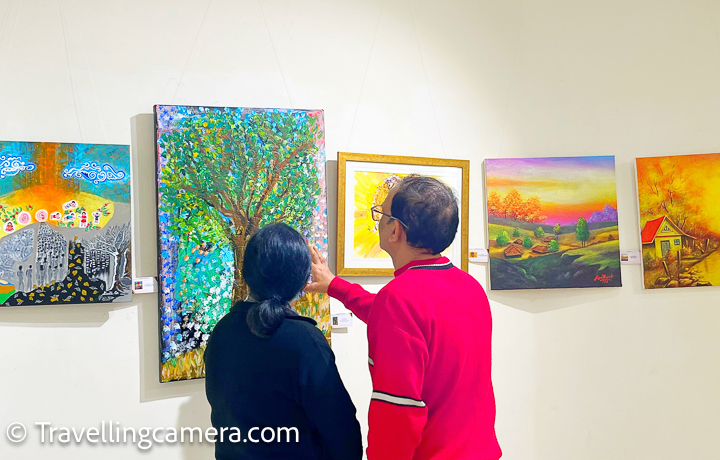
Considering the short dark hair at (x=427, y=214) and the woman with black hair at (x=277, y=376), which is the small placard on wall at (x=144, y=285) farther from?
the short dark hair at (x=427, y=214)

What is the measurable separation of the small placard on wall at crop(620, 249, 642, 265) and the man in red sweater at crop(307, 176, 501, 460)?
182cm

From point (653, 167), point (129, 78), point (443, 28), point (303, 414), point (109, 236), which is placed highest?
point (443, 28)

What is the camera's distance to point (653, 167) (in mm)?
3102

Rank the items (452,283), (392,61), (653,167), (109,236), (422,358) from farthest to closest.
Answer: (653,167)
(392,61)
(109,236)
(452,283)
(422,358)

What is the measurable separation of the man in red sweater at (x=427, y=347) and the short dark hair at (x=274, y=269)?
0.25 m

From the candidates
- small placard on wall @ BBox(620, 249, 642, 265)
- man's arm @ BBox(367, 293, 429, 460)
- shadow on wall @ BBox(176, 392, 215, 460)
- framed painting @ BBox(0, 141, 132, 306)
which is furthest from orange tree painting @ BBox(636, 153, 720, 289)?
framed painting @ BBox(0, 141, 132, 306)

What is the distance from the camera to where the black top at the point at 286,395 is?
1413 millimetres

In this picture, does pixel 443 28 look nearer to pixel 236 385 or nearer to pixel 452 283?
pixel 452 283

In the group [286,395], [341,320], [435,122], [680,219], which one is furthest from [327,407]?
[680,219]

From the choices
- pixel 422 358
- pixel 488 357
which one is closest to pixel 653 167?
pixel 488 357

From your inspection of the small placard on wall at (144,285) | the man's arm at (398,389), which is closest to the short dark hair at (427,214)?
the man's arm at (398,389)

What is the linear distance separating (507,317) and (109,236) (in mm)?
2064

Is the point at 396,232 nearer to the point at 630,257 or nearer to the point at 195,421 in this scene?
the point at 195,421

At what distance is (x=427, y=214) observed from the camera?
161cm
